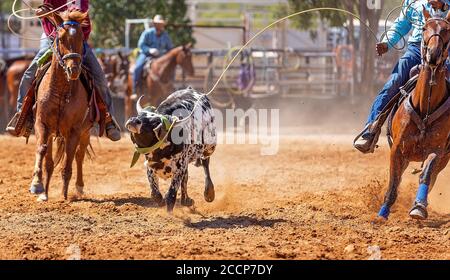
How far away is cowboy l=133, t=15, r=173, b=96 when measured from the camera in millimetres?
18500

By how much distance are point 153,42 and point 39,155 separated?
33.1 feet

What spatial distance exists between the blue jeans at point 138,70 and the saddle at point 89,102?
29.0 ft

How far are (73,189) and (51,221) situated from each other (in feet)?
7.89

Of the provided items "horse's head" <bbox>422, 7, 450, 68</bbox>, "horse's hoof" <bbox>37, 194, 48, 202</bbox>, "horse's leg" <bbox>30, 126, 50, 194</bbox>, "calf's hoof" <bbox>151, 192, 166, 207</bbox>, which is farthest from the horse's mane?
"horse's head" <bbox>422, 7, 450, 68</bbox>

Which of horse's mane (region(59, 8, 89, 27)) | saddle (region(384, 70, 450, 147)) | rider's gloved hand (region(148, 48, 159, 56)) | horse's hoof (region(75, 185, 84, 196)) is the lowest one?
horse's hoof (region(75, 185, 84, 196))

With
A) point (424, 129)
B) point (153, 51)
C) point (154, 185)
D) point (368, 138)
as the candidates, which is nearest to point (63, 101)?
point (154, 185)

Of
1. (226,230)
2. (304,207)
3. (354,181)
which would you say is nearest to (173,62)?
(354,181)

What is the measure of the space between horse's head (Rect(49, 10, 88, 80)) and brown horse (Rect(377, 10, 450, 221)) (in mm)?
3237

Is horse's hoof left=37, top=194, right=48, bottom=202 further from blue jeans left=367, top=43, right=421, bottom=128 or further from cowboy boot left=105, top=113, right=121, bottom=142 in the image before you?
blue jeans left=367, top=43, right=421, bottom=128

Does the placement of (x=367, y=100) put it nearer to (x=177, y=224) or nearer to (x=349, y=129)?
(x=349, y=129)

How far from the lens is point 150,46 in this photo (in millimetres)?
18797

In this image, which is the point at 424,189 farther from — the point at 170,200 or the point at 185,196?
the point at 185,196

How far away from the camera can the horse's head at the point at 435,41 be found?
745 centimetres

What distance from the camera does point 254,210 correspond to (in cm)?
880
